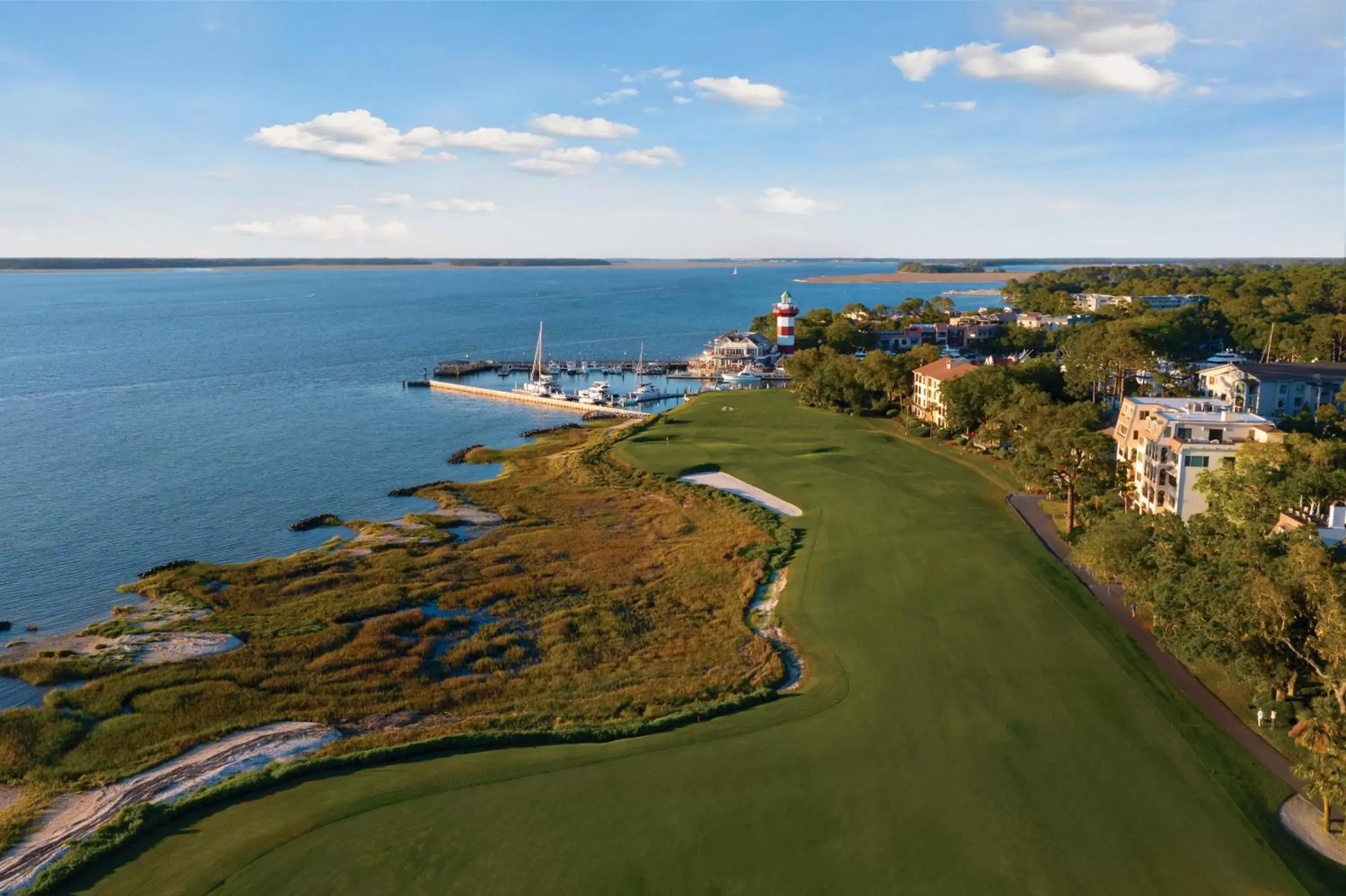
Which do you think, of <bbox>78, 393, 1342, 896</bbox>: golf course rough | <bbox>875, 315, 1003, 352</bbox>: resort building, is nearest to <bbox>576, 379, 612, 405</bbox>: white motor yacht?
<bbox>875, 315, 1003, 352</bbox>: resort building

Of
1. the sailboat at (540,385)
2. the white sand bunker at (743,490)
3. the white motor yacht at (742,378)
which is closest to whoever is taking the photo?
the white sand bunker at (743,490)

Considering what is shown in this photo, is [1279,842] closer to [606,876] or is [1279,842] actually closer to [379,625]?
[606,876]

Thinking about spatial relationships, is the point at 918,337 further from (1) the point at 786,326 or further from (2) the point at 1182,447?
(2) the point at 1182,447

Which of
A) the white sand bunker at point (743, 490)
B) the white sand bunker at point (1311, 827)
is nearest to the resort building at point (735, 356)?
the white sand bunker at point (743, 490)

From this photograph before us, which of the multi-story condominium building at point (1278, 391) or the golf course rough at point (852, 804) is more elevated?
the multi-story condominium building at point (1278, 391)

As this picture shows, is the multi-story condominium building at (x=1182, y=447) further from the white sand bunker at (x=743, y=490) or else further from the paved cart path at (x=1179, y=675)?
the white sand bunker at (x=743, y=490)

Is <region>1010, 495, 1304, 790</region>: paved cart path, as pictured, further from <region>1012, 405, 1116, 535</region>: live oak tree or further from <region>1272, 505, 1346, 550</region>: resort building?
<region>1272, 505, 1346, 550</region>: resort building
